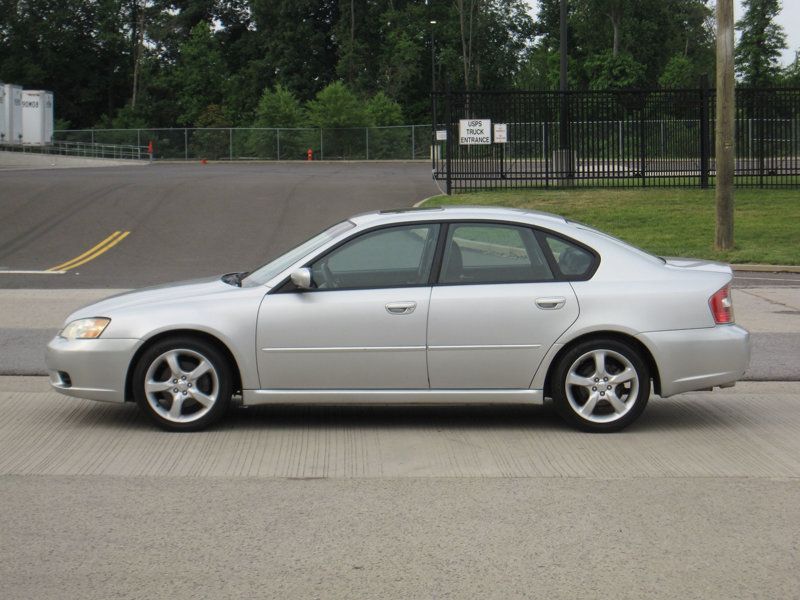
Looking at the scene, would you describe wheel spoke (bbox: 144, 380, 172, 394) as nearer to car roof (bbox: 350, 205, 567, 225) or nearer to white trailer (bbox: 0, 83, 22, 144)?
car roof (bbox: 350, 205, 567, 225)

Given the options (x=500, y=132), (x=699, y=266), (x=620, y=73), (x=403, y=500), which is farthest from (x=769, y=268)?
(x=620, y=73)

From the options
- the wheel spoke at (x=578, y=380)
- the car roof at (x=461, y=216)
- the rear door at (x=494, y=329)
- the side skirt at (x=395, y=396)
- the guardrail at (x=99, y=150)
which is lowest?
the side skirt at (x=395, y=396)

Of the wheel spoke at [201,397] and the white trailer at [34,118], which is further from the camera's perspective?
the white trailer at [34,118]

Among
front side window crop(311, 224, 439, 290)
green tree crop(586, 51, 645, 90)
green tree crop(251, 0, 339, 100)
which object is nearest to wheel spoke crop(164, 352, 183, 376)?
front side window crop(311, 224, 439, 290)

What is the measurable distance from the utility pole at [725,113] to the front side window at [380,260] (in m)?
12.8

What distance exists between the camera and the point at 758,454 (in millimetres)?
7016

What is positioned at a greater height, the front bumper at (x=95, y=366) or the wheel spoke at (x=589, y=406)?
the front bumper at (x=95, y=366)

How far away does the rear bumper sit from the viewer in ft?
24.6

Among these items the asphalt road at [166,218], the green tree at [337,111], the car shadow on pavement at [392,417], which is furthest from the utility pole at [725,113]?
the green tree at [337,111]

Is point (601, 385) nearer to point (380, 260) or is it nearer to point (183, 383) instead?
point (380, 260)

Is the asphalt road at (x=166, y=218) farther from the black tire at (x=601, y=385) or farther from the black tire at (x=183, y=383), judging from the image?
the black tire at (x=601, y=385)

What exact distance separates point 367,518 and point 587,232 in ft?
9.75

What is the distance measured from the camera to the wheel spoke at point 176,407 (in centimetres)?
748

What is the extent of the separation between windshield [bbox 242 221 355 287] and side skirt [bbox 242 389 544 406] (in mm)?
779
